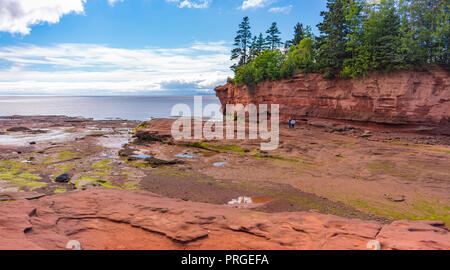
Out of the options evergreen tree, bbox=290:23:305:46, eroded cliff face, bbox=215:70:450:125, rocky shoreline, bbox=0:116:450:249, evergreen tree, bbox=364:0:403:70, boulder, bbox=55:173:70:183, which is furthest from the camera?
evergreen tree, bbox=290:23:305:46

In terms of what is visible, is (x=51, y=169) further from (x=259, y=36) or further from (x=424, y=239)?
(x=259, y=36)

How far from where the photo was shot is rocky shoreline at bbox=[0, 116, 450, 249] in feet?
19.9

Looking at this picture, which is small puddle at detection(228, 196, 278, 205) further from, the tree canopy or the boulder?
the tree canopy

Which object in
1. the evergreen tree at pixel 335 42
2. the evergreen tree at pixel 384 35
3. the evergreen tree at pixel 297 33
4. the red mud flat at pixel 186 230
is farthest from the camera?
the evergreen tree at pixel 297 33

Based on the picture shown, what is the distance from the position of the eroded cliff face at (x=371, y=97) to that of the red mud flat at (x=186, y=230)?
2447 centimetres

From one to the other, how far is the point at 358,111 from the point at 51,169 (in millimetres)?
32206

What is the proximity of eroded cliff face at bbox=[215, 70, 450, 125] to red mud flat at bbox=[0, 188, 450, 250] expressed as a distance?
24.5m

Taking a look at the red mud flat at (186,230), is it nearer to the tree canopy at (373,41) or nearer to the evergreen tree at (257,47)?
the tree canopy at (373,41)

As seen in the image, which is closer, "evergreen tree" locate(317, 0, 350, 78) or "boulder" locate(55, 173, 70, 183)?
"boulder" locate(55, 173, 70, 183)

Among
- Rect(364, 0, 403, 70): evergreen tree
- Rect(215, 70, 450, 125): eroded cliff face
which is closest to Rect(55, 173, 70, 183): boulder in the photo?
Rect(215, 70, 450, 125): eroded cliff face

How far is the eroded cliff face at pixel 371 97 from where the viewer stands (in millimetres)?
25625

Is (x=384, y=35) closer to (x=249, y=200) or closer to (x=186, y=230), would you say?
(x=249, y=200)

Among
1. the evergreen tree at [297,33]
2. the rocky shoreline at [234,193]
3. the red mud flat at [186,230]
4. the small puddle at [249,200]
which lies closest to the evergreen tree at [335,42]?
the rocky shoreline at [234,193]

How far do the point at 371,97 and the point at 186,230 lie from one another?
2994 cm
